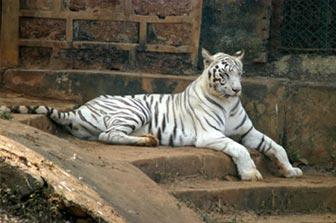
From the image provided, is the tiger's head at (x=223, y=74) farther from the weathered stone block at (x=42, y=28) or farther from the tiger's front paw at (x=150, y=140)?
the weathered stone block at (x=42, y=28)

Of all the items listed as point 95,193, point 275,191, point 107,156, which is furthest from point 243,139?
point 95,193

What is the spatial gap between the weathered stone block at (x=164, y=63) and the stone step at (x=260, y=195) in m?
1.79

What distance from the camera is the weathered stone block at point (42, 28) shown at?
36.1ft

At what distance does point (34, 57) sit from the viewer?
11.1m

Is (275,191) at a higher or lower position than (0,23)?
lower

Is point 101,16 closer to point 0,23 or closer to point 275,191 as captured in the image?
point 0,23

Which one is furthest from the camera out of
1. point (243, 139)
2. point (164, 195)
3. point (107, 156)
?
point (243, 139)

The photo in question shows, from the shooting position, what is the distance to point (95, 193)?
631 cm

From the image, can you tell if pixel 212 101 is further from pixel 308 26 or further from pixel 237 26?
pixel 308 26

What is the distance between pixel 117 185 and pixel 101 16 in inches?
165

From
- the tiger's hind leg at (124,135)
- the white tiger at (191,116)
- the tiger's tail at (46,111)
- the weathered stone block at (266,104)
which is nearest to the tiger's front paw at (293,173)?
the white tiger at (191,116)

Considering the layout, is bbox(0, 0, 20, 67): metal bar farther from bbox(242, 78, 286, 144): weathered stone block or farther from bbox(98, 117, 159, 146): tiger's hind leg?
bbox(242, 78, 286, 144): weathered stone block

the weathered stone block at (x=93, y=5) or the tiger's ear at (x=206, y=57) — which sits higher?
the weathered stone block at (x=93, y=5)

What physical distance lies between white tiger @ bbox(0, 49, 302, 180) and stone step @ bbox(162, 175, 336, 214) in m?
0.57
